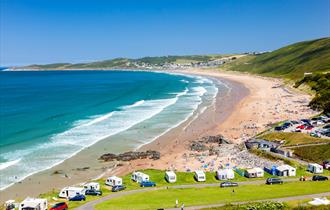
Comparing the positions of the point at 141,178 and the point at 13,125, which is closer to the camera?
the point at 141,178

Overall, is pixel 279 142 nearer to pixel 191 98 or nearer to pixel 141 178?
pixel 141 178

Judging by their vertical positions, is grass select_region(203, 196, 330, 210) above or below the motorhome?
above

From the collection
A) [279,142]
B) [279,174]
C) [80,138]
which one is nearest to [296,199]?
[279,174]

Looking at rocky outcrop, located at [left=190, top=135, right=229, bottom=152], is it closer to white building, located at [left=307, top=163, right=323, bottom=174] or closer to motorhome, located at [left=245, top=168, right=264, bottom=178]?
motorhome, located at [left=245, top=168, right=264, bottom=178]

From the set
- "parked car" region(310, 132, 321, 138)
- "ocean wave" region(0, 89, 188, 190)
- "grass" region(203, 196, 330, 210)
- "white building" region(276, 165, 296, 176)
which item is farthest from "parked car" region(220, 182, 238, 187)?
"ocean wave" region(0, 89, 188, 190)

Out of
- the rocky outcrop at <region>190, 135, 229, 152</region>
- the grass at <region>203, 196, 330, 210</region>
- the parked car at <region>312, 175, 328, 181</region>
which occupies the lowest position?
the rocky outcrop at <region>190, 135, 229, 152</region>

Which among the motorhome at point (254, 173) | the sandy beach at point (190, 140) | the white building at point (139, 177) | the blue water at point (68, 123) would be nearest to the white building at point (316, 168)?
the motorhome at point (254, 173)

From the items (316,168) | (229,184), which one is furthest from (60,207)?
(316,168)

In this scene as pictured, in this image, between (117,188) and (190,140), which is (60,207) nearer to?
(117,188)
